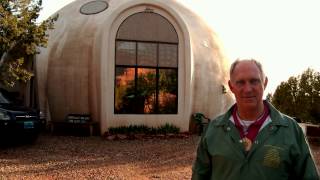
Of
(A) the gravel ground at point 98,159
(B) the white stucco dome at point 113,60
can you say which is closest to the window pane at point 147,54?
(B) the white stucco dome at point 113,60

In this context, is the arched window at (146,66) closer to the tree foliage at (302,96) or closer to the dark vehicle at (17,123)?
the dark vehicle at (17,123)

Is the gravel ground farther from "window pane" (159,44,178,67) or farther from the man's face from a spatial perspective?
the man's face

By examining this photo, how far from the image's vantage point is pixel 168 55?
16.2 metres

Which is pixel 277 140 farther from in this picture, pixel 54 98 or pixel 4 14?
pixel 54 98

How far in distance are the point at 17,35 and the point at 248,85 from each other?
11.2m

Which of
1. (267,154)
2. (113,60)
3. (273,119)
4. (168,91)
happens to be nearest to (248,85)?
(273,119)

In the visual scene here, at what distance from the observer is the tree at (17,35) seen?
503 inches

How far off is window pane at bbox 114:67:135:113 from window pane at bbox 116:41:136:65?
0.79 ft

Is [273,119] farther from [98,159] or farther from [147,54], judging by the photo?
[147,54]

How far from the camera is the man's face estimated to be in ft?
8.63

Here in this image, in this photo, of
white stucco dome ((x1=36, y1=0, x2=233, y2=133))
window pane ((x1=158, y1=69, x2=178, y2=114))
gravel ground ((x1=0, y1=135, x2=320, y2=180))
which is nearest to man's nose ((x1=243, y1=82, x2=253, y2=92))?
gravel ground ((x1=0, y1=135, x2=320, y2=180))

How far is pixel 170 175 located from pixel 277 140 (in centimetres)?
628

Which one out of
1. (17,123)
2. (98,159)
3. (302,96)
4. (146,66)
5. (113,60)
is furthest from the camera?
(302,96)

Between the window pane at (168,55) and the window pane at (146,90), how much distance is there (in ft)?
1.58
